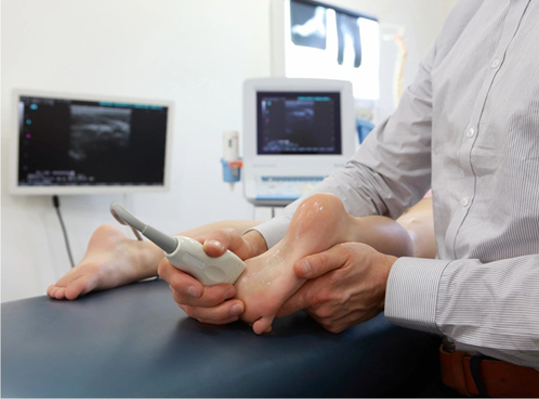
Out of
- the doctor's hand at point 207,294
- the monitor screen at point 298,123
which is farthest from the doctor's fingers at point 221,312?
A: the monitor screen at point 298,123

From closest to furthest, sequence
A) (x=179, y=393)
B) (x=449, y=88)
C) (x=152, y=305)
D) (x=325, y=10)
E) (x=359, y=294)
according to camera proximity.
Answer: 1. (x=179, y=393)
2. (x=359, y=294)
3. (x=152, y=305)
4. (x=449, y=88)
5. (x=325, y=10)

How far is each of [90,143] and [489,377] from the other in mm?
1905

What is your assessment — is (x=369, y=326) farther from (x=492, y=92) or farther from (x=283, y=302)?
(x=492, y=92)

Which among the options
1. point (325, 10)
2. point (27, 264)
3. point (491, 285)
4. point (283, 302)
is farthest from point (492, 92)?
point (325, 10)

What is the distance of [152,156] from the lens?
2387 millimetres

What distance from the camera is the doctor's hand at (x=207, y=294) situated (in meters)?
0.73

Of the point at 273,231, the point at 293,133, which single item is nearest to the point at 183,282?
the point at 273,231

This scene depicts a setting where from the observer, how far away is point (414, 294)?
75 cm

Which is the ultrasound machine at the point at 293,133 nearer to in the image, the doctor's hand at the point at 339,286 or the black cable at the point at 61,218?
the black cable at the point at 61,218

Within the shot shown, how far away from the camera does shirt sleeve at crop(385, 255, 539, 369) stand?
0.65m

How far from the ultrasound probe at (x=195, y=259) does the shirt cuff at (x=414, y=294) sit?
24 cm

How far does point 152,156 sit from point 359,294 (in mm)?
1790

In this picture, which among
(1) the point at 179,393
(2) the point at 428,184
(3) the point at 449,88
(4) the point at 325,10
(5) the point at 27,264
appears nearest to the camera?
(1) the point at 179,393

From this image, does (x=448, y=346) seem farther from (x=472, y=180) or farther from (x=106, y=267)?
(x=106, y=267)
